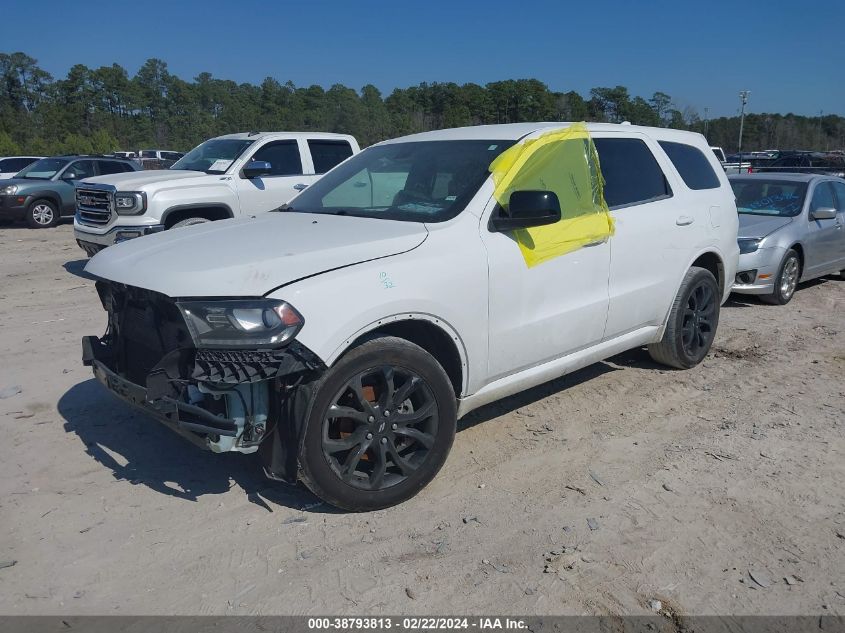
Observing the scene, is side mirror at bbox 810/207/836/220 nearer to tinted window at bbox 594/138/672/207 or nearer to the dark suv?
tinted window at bbox 594/138/672/207

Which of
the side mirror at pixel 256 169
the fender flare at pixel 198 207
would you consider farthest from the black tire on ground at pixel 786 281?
the fender flare at pixel 198 207

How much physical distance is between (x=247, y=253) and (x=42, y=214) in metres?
15.8

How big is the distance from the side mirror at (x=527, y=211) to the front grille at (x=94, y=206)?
7.54 metres

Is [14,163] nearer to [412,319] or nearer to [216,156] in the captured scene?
[216,156]

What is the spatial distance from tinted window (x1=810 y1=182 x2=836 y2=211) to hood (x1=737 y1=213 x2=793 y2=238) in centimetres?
62

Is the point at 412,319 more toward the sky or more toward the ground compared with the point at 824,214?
more toward the sky

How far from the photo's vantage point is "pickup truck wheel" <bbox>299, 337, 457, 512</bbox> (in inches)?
136

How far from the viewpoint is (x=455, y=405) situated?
155 inches

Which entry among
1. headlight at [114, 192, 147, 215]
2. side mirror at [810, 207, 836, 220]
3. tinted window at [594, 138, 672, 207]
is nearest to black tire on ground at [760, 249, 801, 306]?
side mirror at [810, 207, 836, 220]

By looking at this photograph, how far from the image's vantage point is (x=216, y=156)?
36.8 feet

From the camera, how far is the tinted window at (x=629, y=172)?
5.07 m

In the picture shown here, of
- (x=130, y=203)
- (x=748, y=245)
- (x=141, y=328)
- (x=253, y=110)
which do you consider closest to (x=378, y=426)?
(x=141, y=328)

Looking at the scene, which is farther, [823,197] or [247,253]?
[823,197]

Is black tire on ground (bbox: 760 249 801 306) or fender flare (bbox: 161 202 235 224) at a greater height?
fender flare (bbox: 161 202 235 224)
